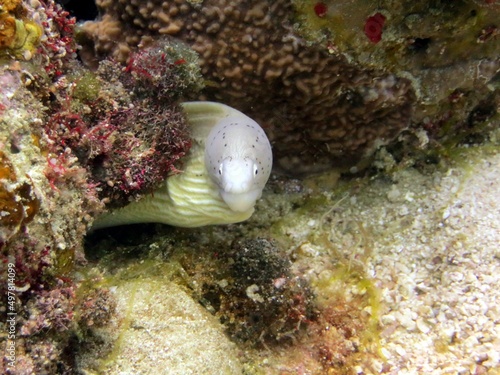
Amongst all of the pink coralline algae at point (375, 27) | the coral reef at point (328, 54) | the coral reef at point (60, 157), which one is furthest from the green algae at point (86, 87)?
the pink coralline algae at point (375, 27)

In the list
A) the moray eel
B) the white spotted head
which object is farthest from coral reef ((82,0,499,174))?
the white spotted head

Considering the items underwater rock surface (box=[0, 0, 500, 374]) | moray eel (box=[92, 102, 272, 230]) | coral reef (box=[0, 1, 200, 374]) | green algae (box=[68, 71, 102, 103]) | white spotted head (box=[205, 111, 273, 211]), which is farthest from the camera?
moray eel (box=[92, 102, 272, 230])

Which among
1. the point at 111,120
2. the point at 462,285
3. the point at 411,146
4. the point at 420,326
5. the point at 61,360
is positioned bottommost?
the point at 61,360

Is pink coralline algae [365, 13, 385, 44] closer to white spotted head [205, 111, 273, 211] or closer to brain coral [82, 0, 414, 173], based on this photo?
brain coral [82, 0, 414, 173]

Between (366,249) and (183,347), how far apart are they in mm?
1953

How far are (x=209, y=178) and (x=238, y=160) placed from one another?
0.46 meters

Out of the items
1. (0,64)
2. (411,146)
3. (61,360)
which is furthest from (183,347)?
(411,146)

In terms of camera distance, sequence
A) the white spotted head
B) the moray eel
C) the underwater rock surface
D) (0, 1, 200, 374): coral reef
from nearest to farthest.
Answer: (0, 1, 200, 374): coral reef < the underwater rock surface < the white spotted head < the moray eel

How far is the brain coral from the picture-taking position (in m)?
3.12

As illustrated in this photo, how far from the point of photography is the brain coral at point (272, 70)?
123 inches

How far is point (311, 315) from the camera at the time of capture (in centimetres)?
324

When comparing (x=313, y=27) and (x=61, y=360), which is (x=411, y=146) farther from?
(x=61, y=360)

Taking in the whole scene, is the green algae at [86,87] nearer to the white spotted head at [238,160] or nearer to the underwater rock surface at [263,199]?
the underwater rock surface at [263,199]

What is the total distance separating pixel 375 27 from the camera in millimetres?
3016
